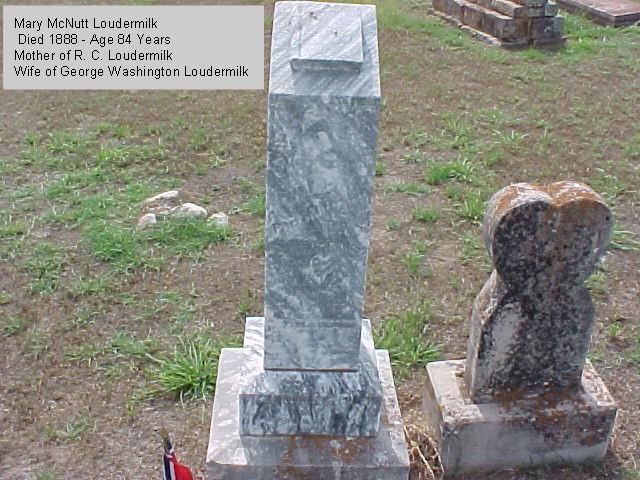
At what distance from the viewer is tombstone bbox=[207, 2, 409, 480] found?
2.26 metres

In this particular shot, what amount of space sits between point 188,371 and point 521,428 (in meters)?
1.43

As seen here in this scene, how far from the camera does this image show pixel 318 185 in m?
2.35

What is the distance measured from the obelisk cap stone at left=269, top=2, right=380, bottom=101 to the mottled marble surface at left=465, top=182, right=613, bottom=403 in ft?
2.48

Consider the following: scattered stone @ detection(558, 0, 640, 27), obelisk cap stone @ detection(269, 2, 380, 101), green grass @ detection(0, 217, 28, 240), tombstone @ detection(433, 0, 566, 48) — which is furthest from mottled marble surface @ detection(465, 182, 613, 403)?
scattered stone @ detection(558, 0, 640, 27)

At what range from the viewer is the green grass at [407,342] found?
3574 mm

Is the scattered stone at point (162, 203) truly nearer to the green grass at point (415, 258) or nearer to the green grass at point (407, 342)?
the green grass at point (415, 258)

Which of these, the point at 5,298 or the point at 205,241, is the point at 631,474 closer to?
the point at 205,241

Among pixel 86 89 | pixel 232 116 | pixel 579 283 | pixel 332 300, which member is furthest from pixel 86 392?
pixel 86 89

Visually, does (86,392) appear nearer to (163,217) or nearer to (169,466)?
(169,466)

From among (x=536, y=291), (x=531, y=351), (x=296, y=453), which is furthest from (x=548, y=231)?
(x=296, y=453)

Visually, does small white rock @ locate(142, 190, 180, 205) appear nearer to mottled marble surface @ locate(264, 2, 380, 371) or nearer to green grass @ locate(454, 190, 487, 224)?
green grass @ locate(454, 190, 487, 224)

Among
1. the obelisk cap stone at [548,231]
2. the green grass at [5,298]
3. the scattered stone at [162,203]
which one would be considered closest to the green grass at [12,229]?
the green grass at [5,298]

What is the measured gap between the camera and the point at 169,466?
2.58 m

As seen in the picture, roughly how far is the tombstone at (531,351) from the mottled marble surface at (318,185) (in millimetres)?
531
